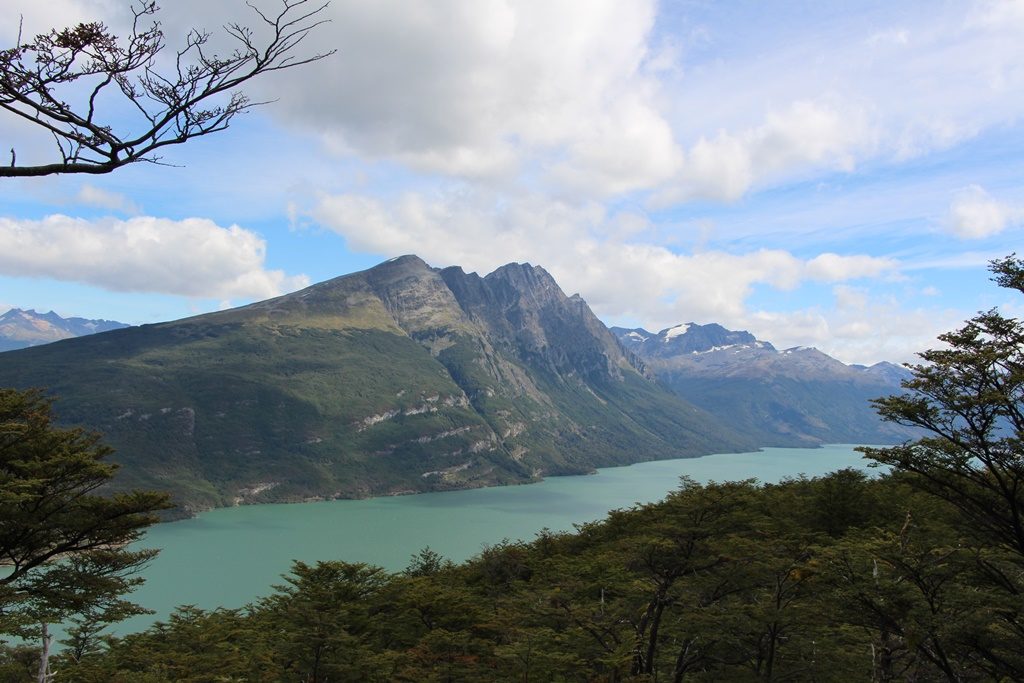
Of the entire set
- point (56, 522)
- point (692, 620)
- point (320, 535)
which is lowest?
point (320, 535)

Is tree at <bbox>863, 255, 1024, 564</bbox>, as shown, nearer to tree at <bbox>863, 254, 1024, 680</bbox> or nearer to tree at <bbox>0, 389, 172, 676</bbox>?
tree at <bbox>863, 254, 1024, 680</bbox>

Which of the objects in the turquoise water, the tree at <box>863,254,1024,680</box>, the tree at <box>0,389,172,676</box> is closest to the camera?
the tree at <box>863,254,1024,680</box>

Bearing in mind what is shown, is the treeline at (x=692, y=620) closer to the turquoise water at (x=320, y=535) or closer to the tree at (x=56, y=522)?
the tree at (x=56, y=522)

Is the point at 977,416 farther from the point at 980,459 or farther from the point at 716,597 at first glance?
the point at 716,597

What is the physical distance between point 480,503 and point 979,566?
17390 cm

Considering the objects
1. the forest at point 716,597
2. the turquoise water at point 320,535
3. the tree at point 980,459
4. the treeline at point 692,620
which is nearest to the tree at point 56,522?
the forest at point 716,597

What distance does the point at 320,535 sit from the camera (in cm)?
12388

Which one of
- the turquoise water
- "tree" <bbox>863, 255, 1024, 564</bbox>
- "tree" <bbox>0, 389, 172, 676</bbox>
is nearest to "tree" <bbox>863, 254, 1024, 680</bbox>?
"tree" <bbox>863, 255, 1024, 564</bbox>

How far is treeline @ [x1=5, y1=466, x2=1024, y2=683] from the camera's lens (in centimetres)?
1374

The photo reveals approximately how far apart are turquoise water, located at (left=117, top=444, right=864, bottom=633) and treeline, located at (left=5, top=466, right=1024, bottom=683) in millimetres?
38034

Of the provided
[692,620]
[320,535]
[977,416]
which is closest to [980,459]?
[977,416]

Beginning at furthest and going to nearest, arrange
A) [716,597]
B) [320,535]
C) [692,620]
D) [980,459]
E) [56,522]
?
[320,535] < [716,597] < [692,620] < [56,522] < [980,459]

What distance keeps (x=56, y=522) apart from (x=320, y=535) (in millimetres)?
112924

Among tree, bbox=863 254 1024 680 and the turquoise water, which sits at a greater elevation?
tree, bbox=863 254 1024 680
